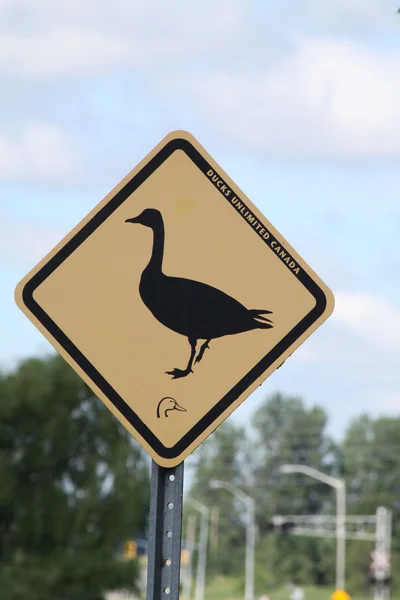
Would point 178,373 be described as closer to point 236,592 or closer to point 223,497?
point 236,592

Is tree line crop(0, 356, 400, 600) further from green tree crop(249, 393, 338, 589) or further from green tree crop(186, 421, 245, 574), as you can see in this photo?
green tree crop(186, 421, 245, 574)

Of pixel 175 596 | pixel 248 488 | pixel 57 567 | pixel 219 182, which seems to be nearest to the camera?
pixel 175 596

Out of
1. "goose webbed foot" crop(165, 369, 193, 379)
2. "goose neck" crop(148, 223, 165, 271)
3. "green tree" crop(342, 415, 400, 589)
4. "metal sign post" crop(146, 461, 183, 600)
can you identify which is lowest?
"metal sign post" crop(146, 461, 183, 600)

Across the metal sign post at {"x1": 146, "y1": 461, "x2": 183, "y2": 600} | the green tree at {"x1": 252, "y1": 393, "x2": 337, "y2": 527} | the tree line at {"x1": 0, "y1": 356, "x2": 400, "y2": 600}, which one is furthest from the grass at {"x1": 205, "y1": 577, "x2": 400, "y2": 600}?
the metal sign post at {"x1": 146, "y1": 461, "x2": 183, "y2": 600}

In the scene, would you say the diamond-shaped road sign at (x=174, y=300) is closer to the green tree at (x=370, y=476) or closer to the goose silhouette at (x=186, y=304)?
the goose silhouette at (x=186, y=304)

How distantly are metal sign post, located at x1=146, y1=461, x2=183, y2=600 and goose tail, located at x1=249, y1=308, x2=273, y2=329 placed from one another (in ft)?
Answer: 1.45

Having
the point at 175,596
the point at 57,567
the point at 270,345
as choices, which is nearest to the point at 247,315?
the point at 270,345

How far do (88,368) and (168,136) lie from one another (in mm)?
713

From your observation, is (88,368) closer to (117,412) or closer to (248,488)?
(117,412)

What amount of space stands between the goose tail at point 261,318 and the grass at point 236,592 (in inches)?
3311

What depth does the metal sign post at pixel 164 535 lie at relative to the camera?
3600mm

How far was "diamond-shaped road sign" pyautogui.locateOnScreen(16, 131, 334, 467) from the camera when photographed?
12.1 ft

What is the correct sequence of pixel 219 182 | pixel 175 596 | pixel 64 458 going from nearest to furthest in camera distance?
pixel 175 596 < pixel 219 182 < pixel 64 458

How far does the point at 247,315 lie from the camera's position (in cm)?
369
